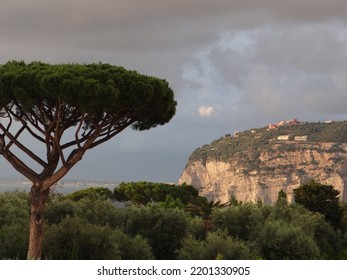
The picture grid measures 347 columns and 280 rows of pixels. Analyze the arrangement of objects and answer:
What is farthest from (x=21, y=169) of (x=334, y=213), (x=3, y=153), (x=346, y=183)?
(x=346, y=183)

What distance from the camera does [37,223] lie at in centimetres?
2252

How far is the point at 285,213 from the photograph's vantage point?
32.6 meters

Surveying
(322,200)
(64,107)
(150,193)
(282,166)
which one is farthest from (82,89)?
(282,166)

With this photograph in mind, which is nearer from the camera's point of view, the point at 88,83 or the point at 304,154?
the point at 88,83

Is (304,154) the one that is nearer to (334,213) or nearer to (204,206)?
(334,213)

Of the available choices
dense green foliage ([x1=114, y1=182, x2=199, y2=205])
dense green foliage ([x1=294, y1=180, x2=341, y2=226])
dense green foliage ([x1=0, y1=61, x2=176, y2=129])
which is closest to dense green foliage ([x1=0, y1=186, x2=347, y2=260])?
dense green foliage ([x1=0, y1=61, x2=176, y2=129])

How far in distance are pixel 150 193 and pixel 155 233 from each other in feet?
114

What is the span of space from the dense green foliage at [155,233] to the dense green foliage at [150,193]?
86.9 feet

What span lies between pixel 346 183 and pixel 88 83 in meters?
162

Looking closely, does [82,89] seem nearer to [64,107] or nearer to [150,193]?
[64,107]

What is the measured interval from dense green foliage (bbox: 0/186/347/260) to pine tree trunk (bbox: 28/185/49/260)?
0.68 m

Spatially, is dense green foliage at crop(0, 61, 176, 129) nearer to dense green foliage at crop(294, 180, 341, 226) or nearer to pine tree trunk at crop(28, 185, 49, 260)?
pine tree trunk at crop(28, 185, 49, 260)

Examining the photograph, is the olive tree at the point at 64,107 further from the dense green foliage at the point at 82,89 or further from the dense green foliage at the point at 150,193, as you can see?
the dense green foliage at the point at 150,193

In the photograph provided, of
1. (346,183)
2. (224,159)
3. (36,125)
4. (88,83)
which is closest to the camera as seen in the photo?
(88,83)
